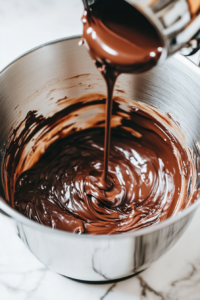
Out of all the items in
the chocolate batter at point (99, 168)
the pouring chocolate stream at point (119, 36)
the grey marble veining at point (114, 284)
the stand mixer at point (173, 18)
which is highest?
the pouring chocolate stream at point (119, 36)

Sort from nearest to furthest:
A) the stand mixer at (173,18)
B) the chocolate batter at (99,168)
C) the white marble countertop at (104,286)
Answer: the stand mixer at (173,18), the white marble countertop at (104,286), the chocolate batter at (99,168)

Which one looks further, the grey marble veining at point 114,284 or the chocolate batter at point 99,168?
the chocolate batter at point 99,168

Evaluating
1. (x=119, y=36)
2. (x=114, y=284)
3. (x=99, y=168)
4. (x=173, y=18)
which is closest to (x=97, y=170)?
(x=99, y=168)

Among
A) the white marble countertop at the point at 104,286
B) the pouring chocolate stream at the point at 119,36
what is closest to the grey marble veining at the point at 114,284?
the white marble countertop at the point at 104,286

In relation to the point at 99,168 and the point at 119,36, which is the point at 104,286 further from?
the point at 119,36

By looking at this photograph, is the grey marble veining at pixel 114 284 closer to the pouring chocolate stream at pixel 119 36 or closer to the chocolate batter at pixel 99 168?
the chocolate batter at pixel 99 168

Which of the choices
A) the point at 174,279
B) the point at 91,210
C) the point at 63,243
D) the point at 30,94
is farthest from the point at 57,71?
the point at 174,279

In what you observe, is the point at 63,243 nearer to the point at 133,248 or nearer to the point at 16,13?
the point at 133,248

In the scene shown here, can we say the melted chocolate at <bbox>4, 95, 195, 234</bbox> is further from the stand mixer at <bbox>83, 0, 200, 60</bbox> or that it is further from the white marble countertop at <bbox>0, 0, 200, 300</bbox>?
the stand mixer at <bbox>83, 0, 200, 60</bbox>
